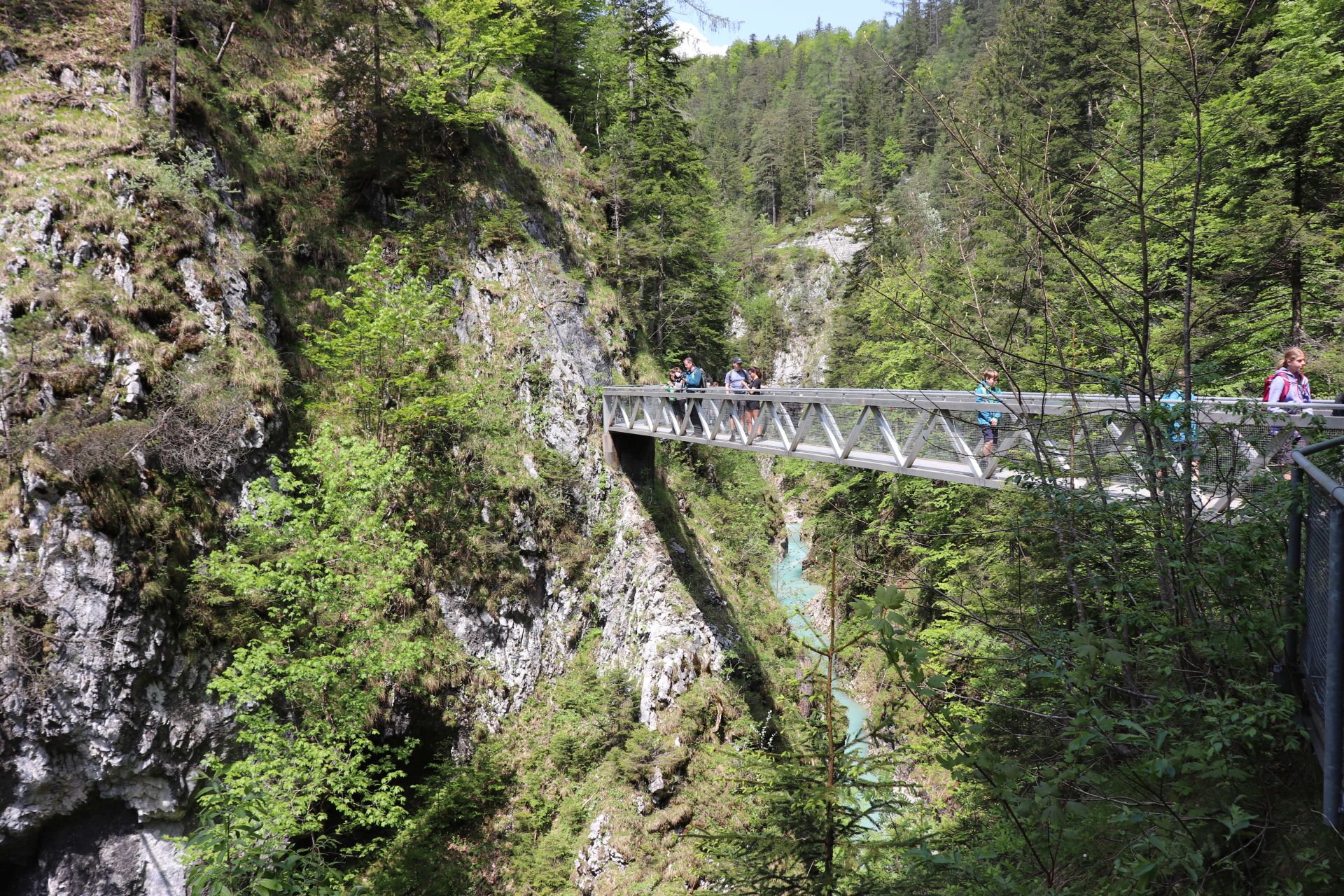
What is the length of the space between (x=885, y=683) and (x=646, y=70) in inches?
851

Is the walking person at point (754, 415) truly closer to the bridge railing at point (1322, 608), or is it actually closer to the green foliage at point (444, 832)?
the green foliage at point (444, 832)

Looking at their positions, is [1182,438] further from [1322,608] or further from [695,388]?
[695,388]

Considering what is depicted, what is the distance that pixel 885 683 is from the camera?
728 inches

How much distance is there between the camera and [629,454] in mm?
17406

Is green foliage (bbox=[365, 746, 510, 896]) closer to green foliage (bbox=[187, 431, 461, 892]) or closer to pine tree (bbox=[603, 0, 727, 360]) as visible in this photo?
green foliage (bbox=[187, 431, 461, 892])

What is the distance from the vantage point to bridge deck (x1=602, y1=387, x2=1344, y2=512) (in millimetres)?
3717

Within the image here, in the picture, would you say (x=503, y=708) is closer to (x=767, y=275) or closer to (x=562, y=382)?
(x=562, y=382)

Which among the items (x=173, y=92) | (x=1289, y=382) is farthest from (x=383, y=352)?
(x=1289, y=382)

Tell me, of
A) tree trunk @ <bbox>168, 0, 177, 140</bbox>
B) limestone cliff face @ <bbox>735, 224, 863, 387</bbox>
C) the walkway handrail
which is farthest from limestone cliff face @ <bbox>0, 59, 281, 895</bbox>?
limestone cliff face @ <bbox>735, 224, 863, 387</bbox>

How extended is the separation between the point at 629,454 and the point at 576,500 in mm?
1979

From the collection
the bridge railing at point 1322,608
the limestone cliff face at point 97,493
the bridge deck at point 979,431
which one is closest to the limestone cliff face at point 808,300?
the bridge deck at point 979,431

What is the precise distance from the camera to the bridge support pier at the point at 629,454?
17156 millimetres

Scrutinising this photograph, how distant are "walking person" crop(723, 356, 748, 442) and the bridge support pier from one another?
454cm

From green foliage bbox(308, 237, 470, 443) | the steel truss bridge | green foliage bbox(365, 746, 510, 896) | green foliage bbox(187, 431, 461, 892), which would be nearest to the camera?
the steel truss bridge
